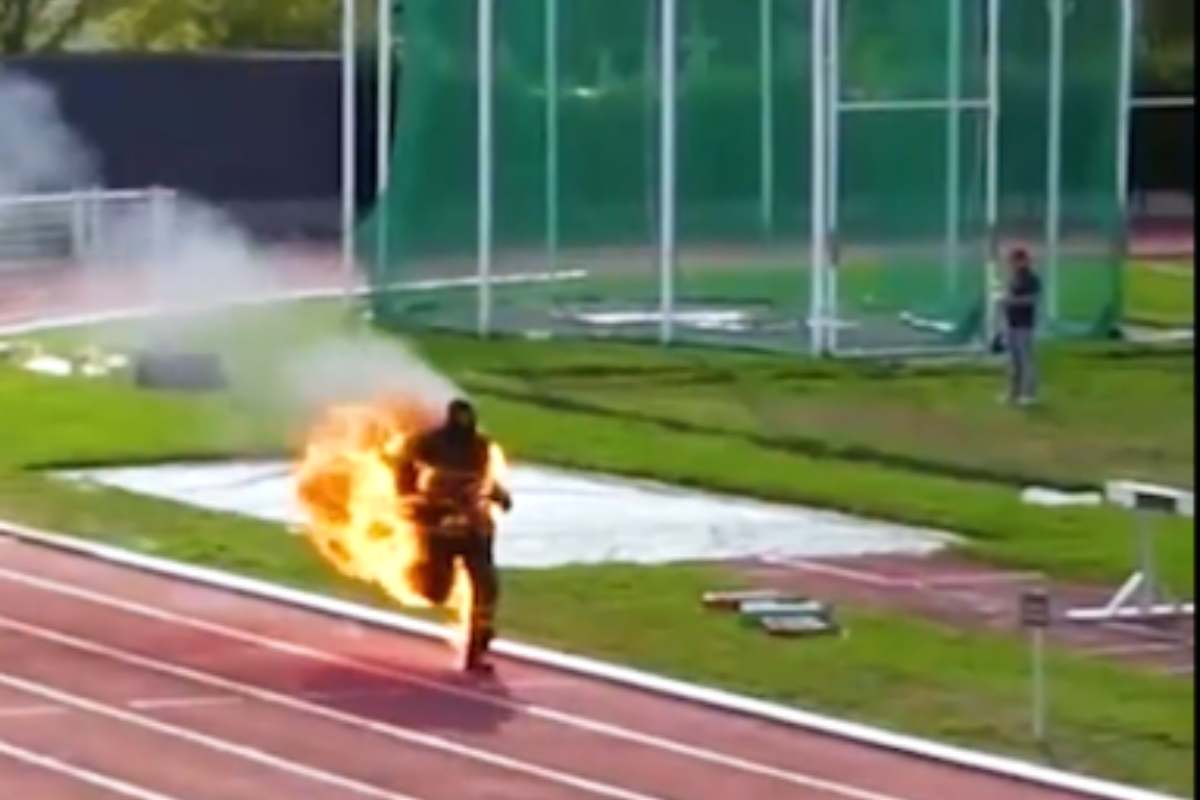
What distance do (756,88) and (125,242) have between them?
13.0 meters

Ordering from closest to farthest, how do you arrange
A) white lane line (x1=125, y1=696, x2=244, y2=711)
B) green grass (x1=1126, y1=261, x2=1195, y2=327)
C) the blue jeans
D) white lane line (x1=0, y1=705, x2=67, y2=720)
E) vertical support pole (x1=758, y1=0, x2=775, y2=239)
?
1. white lane line (x1=0, y1=705, x2=67, y2=720)
2. white lane line (x1=125, y1=696, x2=244, y2=711)
3. the blue jeans
4. vertical support pole (x1=758, y1=0, x2=775, y2=239)
5. green grass (x1=1126, y1=261, x2=1195, y2=327)

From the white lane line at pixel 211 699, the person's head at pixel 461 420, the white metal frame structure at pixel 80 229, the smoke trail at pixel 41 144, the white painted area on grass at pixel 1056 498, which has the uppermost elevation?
the smoke trail at pixel 41 144

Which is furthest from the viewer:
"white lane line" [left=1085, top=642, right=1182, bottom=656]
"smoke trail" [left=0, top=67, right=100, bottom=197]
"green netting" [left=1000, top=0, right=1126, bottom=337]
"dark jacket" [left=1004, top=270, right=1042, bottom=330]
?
"smoke trail" [left=0, top=67, right=100, bottom=197]

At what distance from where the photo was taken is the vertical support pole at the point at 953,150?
39.7 metres

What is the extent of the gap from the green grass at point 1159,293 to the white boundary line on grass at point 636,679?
58.1ft

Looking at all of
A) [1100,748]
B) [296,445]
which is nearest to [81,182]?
[296,445]

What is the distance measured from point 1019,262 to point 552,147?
24.1ft

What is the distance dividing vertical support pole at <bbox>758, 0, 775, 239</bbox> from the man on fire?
18.7 meters

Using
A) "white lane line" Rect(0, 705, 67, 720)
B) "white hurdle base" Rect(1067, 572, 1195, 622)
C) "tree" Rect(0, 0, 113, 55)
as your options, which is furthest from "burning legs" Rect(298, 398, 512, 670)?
"tree" Rect(0, 0, 113, 55)

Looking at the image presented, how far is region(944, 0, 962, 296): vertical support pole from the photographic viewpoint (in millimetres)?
39688

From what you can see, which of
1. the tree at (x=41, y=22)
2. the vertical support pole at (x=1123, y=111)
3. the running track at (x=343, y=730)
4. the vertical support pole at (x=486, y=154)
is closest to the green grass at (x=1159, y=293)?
the vertical support pole at (x=1123, y=111)

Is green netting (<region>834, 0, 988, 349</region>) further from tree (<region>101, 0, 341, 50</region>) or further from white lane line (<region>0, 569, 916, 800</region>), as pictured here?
tree (<region>101, 0, 341, 50</region>)

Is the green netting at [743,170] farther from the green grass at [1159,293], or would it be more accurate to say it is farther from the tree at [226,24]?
the tree at [226,24]

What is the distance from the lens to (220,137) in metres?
58.0
